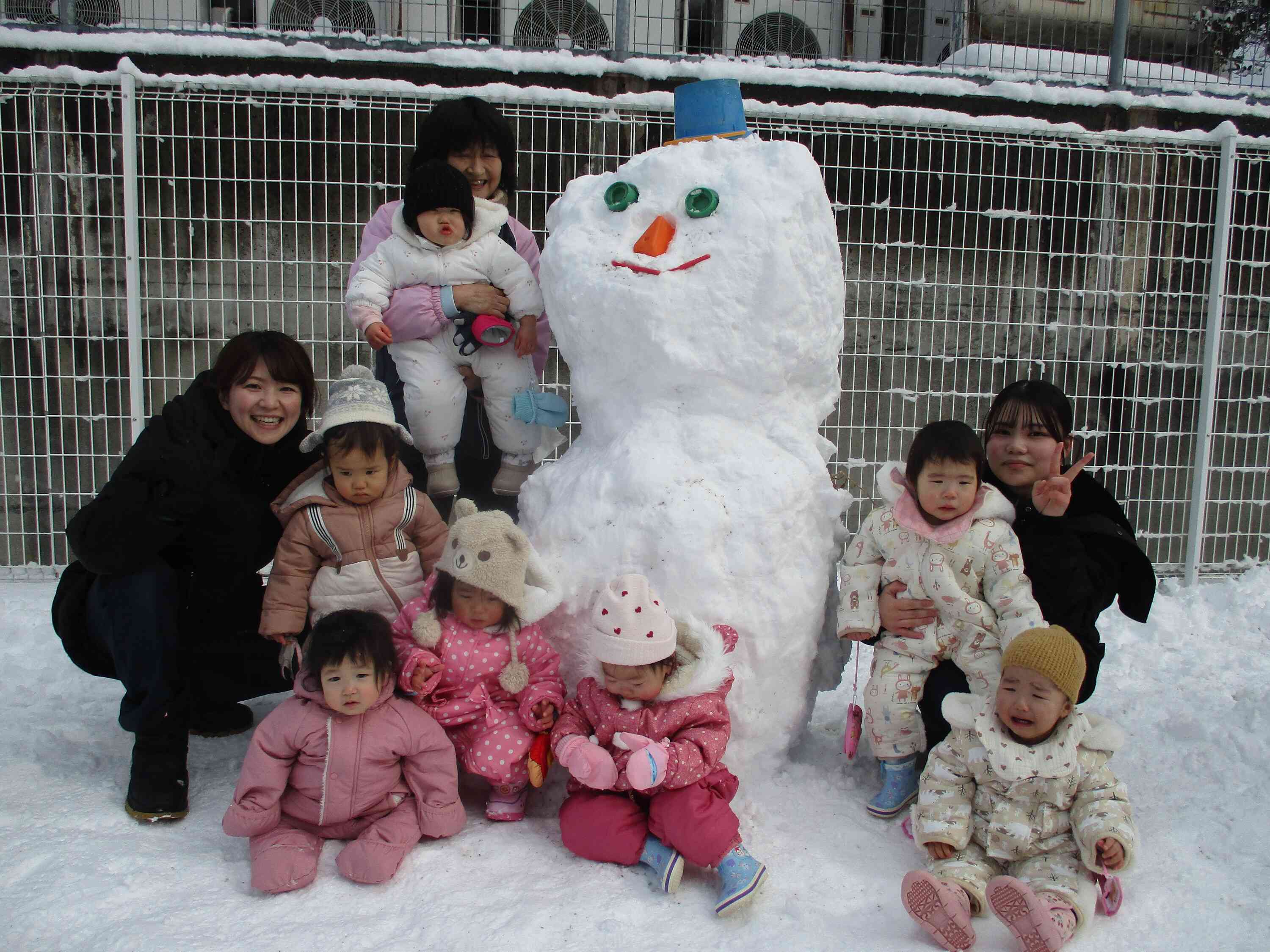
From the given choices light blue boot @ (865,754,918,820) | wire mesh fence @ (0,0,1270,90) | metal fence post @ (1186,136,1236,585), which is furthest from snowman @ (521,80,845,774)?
wire mesh fence @ (0,0,1270,90)

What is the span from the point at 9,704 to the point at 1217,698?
3780 millimetres

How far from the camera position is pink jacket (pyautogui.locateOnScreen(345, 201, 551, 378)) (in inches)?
106

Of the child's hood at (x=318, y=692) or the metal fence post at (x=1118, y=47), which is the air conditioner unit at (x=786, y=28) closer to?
the metal fence post at (x=1118, y=47)

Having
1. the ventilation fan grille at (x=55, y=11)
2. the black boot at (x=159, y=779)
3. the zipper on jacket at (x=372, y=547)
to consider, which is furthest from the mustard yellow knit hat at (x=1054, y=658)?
the ventilation fan grille at (x=55, y=11)

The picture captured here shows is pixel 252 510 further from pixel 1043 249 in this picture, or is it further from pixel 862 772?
pixel 1043 249

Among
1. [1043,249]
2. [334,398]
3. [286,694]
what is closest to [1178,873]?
[334,398]

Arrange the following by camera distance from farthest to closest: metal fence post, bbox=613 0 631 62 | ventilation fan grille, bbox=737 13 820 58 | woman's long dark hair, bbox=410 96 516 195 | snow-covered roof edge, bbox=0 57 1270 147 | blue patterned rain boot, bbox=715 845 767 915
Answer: ventilation fan grille, bbox=737 13 820 58
metal fence post, bbox=613 0 631 62
snow-covered roof edge, bbox=0 57 1270 147
woman's long dark hair, bbox=410 96 516 195
blue patterned rain boot, bbox=715 845 767 915

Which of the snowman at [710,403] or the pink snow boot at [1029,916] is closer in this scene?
the pink snow boot at [1029,916]

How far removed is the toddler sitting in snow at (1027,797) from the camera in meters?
1.92

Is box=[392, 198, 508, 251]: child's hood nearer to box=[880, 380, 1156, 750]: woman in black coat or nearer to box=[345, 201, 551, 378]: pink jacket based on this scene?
box=[345, 201, 551, 378]: pink jacket

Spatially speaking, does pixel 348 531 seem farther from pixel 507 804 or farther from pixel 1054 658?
pixel 1054 658

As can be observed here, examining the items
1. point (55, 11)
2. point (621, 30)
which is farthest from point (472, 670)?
point (55, 11)

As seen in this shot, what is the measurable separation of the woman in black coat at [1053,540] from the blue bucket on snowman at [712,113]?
39.5 inches

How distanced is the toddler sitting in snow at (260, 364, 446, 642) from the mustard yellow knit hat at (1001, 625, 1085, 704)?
→ 4.67 feet
